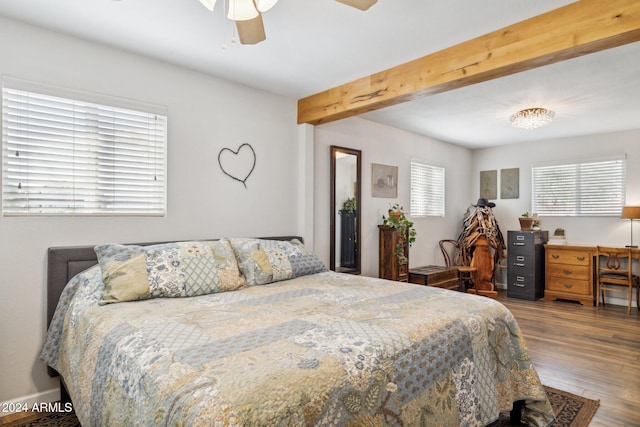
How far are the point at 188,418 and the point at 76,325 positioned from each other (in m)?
1.37

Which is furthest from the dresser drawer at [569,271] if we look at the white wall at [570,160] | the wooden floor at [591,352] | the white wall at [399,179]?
the white wall at [399,179]

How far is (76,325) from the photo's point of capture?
6.63 ft

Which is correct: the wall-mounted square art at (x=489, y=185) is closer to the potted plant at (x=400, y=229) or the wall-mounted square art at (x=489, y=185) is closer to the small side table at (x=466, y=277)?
the small side table at (x=466, y=277)

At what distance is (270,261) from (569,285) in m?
4.67

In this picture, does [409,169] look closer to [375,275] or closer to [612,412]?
[375,275]

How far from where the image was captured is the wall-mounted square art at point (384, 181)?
4750 mm

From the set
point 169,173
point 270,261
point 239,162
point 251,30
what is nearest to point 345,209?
point 239,162

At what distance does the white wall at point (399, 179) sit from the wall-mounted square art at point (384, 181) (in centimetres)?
7

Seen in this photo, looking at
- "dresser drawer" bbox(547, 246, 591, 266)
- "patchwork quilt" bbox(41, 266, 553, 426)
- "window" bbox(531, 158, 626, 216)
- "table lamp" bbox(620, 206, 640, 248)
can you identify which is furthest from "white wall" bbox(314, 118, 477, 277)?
"table lamp" bbox(620, 206, 640, 248)

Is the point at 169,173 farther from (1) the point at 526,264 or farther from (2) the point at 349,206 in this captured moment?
(1) the point at 526,264

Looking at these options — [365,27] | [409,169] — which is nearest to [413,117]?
[409,169]

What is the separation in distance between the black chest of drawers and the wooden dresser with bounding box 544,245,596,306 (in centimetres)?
12

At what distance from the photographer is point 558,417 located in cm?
225

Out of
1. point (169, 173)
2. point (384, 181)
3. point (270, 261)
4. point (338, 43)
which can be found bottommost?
point (270, 261)
